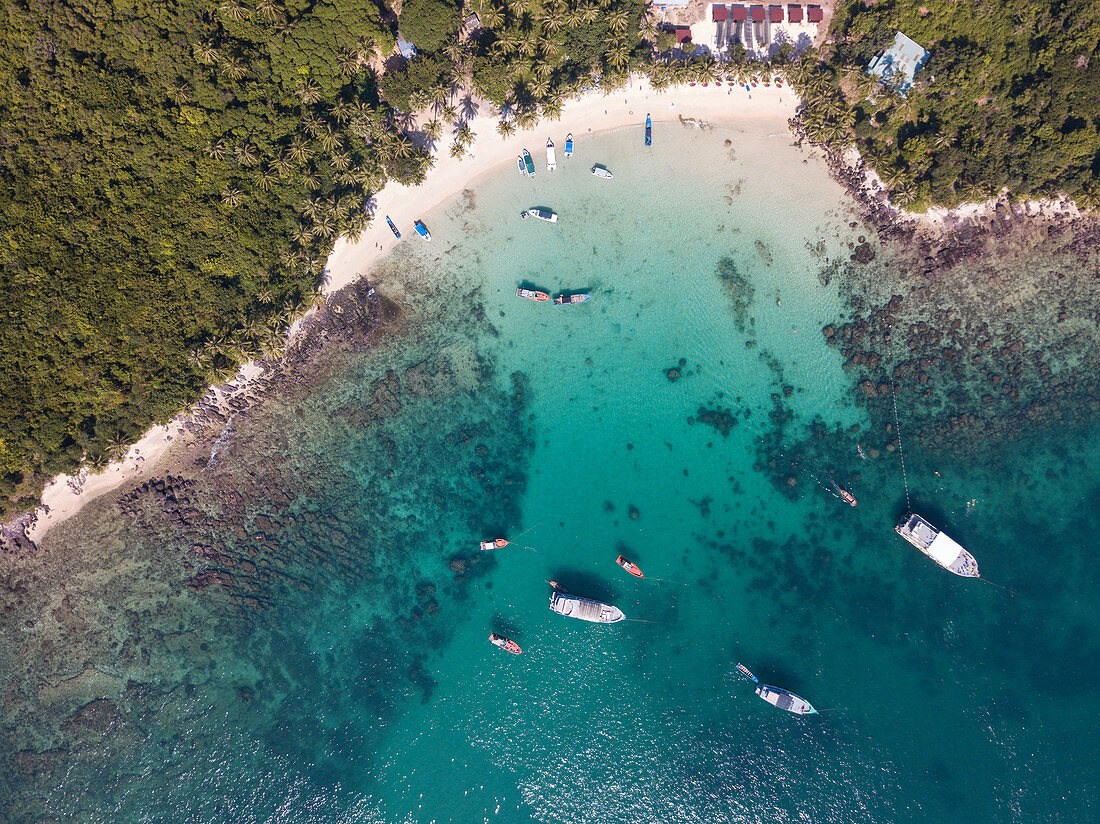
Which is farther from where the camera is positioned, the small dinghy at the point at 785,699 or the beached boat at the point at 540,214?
the beached boat at the point at 540,214

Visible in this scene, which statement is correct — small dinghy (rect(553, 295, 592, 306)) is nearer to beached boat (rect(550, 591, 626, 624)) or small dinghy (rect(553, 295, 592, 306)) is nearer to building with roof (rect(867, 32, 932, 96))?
beached boat (rect(550, 591, 626, 624))

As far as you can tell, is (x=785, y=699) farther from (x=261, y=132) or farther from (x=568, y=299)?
(x=261, y=132)

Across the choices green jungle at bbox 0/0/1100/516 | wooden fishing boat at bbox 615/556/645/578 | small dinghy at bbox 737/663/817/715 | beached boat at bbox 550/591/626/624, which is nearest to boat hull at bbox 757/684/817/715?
small dinghy at bbox 737/663/817/715

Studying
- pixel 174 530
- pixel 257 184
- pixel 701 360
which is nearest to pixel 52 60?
pixel 257 184

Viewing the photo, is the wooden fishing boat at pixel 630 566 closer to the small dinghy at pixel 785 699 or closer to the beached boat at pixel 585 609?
the beached boat at pixel 585 609

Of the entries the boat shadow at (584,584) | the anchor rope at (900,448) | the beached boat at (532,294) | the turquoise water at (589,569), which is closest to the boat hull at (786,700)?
the turquoise water at (589,569)
